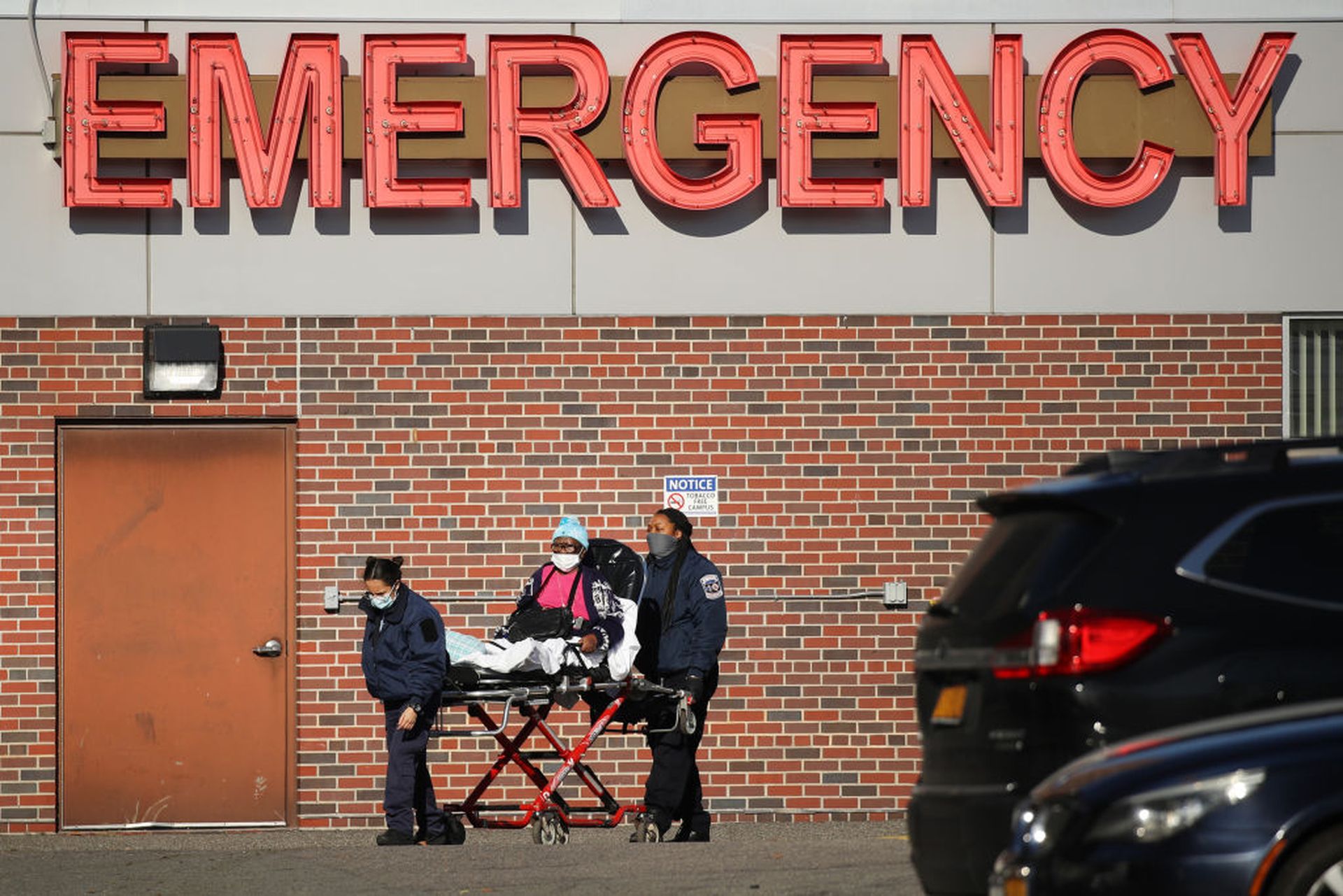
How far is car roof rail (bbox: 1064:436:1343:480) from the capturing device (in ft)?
21.0

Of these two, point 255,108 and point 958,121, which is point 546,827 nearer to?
point 255,108

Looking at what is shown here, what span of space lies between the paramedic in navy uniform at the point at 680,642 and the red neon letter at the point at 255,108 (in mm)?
3203

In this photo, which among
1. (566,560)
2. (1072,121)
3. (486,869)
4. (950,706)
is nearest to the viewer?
(950,706)

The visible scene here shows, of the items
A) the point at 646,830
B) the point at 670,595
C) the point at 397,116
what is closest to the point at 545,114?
the point at 397,116

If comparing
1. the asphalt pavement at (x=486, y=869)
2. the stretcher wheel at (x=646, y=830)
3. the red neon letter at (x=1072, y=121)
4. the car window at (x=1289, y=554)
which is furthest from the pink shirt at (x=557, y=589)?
the car window at (x=1289, y=554)

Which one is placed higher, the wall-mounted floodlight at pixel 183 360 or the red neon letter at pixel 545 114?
the red neon letter at pixel 545 114

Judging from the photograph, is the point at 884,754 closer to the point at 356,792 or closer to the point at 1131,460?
the point at 356,792

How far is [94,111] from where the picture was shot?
12.7 meters

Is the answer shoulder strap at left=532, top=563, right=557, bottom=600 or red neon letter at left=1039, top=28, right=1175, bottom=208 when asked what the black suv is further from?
red neon letter at left=1039, top=28, right=1175, bottom=208

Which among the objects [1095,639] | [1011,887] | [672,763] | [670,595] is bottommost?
[672,763]

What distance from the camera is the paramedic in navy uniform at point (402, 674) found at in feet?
36.1

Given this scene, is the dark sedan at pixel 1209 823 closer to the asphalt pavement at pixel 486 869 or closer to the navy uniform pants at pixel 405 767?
the asphalt pavement at pixel 486 869

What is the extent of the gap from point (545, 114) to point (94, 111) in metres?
2.89

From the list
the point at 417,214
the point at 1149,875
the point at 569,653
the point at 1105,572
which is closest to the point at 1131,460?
the point at 1105,572
